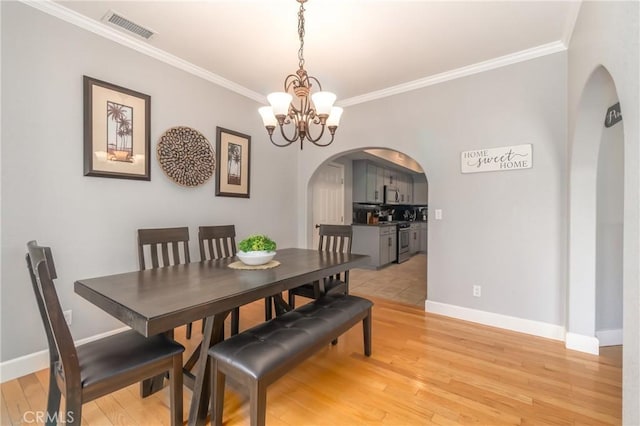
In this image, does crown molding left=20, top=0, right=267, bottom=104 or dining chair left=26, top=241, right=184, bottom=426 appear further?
crown molding left=20, top=0, right=267, bottom=104

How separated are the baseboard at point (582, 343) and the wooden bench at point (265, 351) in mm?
2024

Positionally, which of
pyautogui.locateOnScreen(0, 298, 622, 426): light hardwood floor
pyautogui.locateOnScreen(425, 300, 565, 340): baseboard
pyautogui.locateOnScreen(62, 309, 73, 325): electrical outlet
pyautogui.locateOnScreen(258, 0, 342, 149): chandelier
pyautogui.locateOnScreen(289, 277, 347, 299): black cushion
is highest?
pyautogui.locateOnScreen(258, 0, 342, 149): chandelier

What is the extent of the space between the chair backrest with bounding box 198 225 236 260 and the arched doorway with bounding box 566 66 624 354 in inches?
122

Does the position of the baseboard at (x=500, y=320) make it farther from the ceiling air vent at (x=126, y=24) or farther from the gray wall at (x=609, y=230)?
the ceiling air vent at (x=126, y=24)

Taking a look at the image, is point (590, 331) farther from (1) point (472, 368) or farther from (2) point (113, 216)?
(2) point (113, 216)

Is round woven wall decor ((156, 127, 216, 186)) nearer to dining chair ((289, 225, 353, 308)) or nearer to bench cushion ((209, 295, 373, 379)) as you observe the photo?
dining chair ((289, 225, 353, 308))

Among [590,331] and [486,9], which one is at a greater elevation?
[486,9]

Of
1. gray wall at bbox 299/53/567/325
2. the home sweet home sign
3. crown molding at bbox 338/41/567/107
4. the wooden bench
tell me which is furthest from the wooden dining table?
crown molding at bbox 338/41/567/107

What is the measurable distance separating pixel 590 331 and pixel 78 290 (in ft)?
12.2

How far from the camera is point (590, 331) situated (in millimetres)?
2262

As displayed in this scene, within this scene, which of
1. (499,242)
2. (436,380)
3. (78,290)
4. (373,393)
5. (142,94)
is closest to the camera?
(78,290)

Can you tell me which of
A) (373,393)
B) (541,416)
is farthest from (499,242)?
(373,393)

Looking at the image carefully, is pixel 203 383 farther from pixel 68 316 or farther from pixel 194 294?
pixel 68 316

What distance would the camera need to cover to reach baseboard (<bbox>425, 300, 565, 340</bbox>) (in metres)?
2.53
